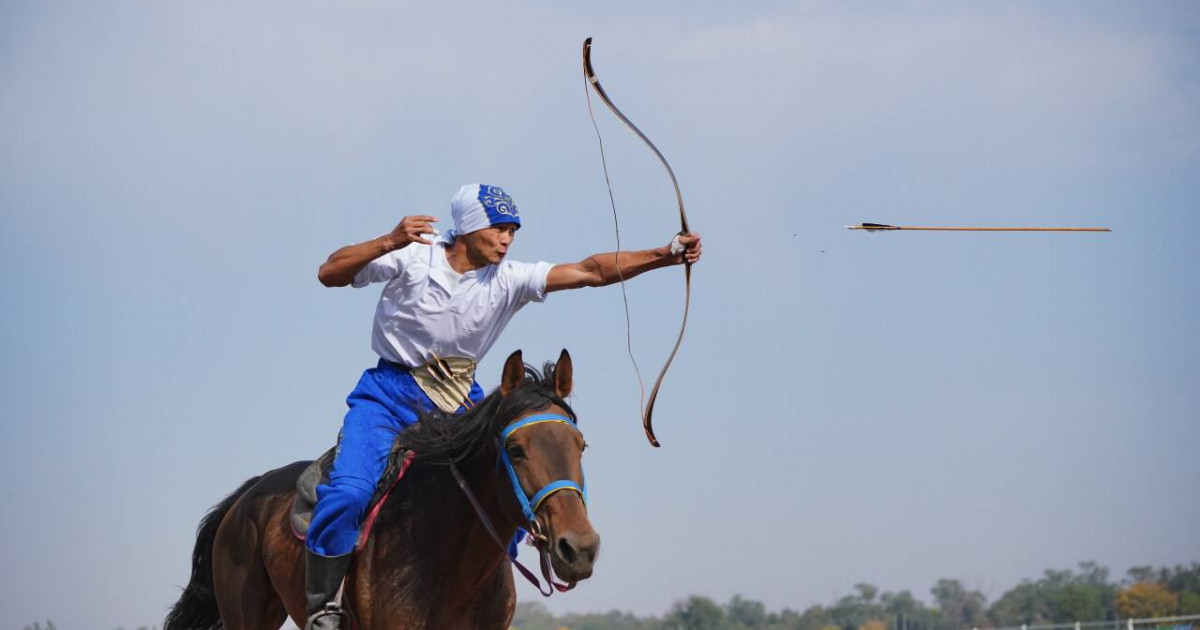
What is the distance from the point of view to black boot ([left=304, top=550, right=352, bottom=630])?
7.44m

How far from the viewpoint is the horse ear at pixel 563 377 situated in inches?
289

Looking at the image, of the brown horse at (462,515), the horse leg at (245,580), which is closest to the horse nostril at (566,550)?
the brown horse at (462,515)

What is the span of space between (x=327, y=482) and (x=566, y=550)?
1.99m

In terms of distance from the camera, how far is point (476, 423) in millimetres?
7453

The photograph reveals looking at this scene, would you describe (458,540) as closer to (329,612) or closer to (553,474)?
(329,612)

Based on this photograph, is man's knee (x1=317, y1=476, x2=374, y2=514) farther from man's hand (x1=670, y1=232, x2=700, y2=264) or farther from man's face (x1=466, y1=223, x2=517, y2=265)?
man's hand (x1=670, y1=232, x2=700, y2=264)

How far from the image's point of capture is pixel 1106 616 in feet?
269

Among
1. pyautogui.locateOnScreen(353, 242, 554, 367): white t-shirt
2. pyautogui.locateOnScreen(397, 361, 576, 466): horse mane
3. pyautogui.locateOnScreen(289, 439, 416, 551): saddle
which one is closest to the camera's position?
pyautogui.locateOnScreen(397, 361, 576, 466): horse mane

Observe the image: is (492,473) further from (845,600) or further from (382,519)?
(845,600)

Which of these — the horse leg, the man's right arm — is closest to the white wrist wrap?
the man's right arm

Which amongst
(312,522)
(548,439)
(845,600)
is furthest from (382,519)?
(845,600)

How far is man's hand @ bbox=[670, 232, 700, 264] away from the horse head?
2.83 feet

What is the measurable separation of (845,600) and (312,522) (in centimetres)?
9501

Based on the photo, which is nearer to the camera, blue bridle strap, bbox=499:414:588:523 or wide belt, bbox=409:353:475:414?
blue bridle strap, bbox=499:414:588:523
